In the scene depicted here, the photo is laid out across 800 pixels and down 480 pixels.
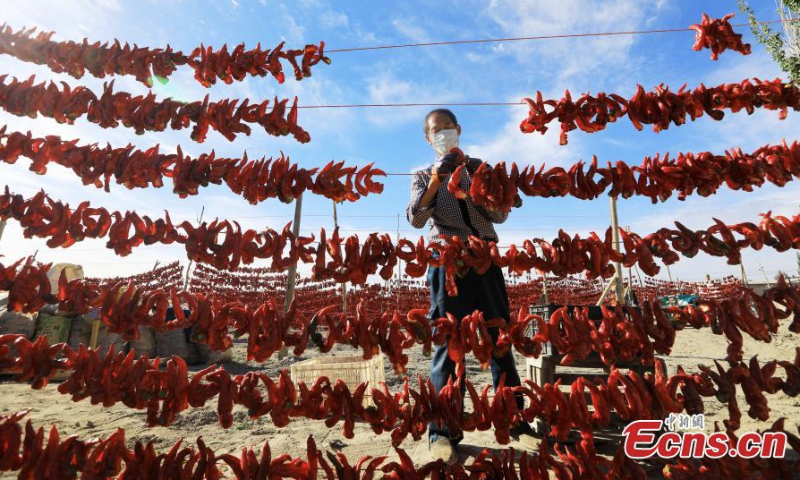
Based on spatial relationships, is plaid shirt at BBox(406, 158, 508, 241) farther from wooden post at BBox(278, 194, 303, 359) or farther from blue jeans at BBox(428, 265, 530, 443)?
wooden post at BBox(278, 194, 303, 359)

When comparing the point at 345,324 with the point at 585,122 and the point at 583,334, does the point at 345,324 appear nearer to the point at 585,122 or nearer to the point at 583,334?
the point at 583,334

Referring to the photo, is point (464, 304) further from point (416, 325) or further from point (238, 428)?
point (238, 428)

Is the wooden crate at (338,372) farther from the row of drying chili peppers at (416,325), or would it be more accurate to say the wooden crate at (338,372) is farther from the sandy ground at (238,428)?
the row of drying chili peppers at (416,325)

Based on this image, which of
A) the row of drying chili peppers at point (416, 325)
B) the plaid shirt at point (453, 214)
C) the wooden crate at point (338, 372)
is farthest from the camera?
the wooden crate at point (338, 372)

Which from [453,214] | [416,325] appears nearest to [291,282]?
[453,214]

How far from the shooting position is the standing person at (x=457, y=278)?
302 centimetres

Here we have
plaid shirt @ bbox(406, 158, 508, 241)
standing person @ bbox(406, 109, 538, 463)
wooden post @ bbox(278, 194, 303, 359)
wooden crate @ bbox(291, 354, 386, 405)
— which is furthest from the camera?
wooden post @ bbox(278, 194, 303, 359)

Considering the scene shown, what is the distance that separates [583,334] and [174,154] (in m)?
2.58

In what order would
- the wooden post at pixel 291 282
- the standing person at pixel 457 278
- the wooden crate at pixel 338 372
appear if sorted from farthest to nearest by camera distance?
the wooden post at pixel 291 282 → the wooden crate at pixel 338 372 → the standing person at pixel 457 278

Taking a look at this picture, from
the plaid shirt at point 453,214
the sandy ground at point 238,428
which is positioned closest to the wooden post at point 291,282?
the sandy ground at point 238,428

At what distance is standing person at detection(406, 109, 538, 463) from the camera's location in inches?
119

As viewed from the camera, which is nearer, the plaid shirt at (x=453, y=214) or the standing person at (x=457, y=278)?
the standing person at (x=457, y=278)

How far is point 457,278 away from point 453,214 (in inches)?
20.4

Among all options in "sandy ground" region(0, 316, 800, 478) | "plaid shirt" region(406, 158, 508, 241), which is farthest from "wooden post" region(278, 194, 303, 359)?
"plaid shirt" region(406, 158, 508, 241)
